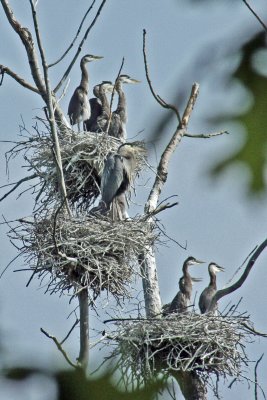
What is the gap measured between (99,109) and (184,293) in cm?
169

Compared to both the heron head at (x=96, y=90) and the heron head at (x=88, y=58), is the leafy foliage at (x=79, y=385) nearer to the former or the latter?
the heron head at (x=96, y=90)

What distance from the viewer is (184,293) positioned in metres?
7.64

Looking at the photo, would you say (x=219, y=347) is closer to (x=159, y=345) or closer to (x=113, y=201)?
(x=159, y=345)

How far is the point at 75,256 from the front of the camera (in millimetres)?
5914

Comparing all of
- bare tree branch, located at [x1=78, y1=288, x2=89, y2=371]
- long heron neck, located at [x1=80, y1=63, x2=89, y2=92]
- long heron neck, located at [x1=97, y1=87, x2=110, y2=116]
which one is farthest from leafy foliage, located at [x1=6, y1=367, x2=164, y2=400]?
long heron neck, located at [x1=80, y1=63, x2=89, y2=92]

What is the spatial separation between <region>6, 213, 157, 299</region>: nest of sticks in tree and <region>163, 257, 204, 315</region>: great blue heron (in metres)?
0.68

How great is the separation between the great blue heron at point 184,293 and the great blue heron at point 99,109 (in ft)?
4.36

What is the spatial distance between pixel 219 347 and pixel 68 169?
150 centimetres

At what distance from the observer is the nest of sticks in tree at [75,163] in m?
6.41

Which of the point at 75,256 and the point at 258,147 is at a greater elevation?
the point at 75,256

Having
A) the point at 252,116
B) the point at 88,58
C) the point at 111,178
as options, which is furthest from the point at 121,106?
the point at 252,116

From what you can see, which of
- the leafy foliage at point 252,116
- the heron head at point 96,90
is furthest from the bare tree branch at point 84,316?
the leafy foliage at point 252,116

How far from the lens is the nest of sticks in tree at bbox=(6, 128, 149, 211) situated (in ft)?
21.0

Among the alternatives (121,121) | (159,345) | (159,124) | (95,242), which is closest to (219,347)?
(159,345)
